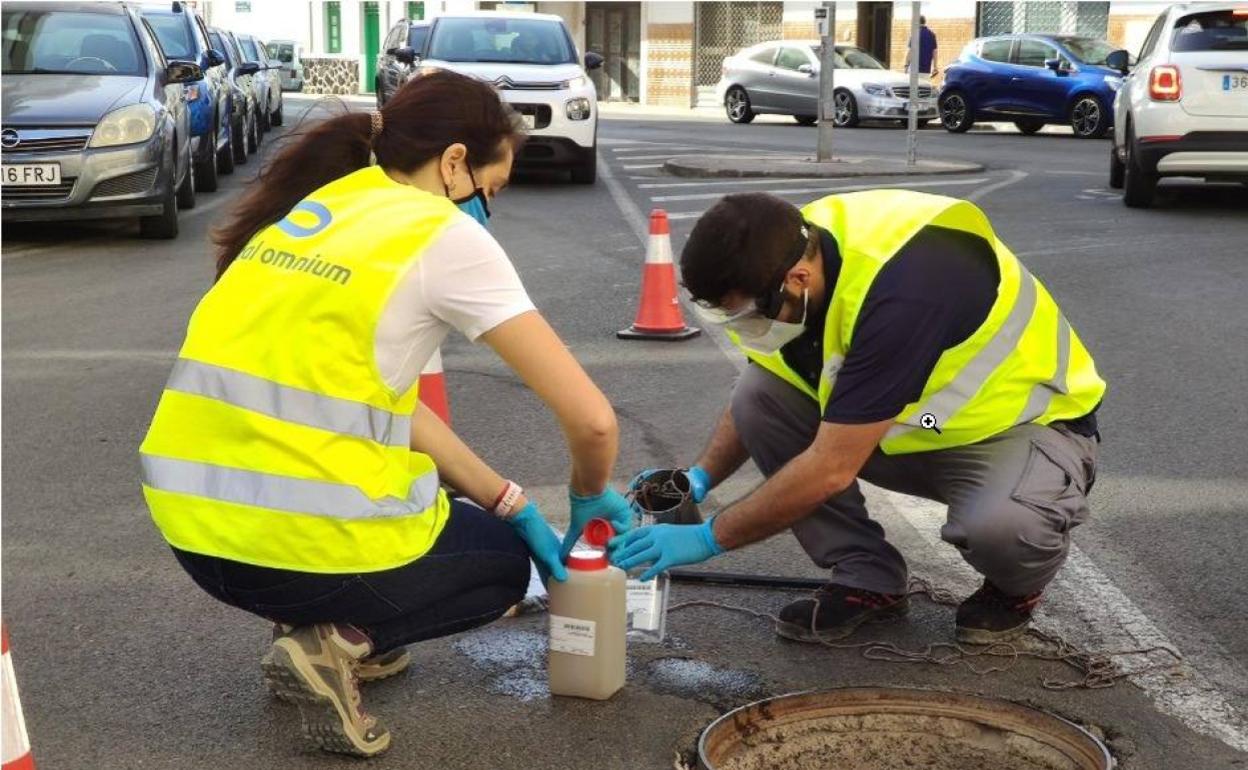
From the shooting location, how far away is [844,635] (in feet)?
14.1

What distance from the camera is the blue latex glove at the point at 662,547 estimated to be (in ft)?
12.6

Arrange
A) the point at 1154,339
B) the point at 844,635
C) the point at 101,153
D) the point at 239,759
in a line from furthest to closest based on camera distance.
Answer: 1. the point at 101,153
2. the point at 1154,339
3. the point at 844,635
4. the point at 239,759

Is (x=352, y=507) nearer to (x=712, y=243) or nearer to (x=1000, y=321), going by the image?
(x=712, y=243)

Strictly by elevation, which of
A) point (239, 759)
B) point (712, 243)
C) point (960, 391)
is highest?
point (712, 243)

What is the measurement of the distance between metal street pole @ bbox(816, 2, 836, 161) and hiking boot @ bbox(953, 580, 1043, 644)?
15.7 meters

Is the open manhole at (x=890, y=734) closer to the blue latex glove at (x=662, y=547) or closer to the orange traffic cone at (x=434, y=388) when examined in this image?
the blue latex glove at (x=662, y=547)

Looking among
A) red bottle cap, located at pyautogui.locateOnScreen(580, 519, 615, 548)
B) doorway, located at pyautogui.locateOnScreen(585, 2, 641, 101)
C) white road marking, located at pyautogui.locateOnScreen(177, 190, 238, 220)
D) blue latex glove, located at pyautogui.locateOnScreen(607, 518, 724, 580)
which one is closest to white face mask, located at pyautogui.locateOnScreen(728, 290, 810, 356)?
blue latex glove, located at pyautogui.locateOnScreen(607, 518, 724, 580)

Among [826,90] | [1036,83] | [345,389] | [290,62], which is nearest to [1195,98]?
[826,90]

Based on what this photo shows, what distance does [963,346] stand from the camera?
3885mm

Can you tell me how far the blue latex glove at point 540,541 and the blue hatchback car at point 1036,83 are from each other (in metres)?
22.6

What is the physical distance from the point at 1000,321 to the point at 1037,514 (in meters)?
0.47

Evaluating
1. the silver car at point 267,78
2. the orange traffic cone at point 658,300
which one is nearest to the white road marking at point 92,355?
the orange traffic cone at point 658,300

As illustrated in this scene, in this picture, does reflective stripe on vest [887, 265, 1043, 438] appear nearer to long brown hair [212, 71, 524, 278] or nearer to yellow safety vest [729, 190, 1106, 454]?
yellow safety vest [729, 190, 1106, 454]

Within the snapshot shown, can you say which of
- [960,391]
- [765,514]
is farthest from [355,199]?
[960,391]
